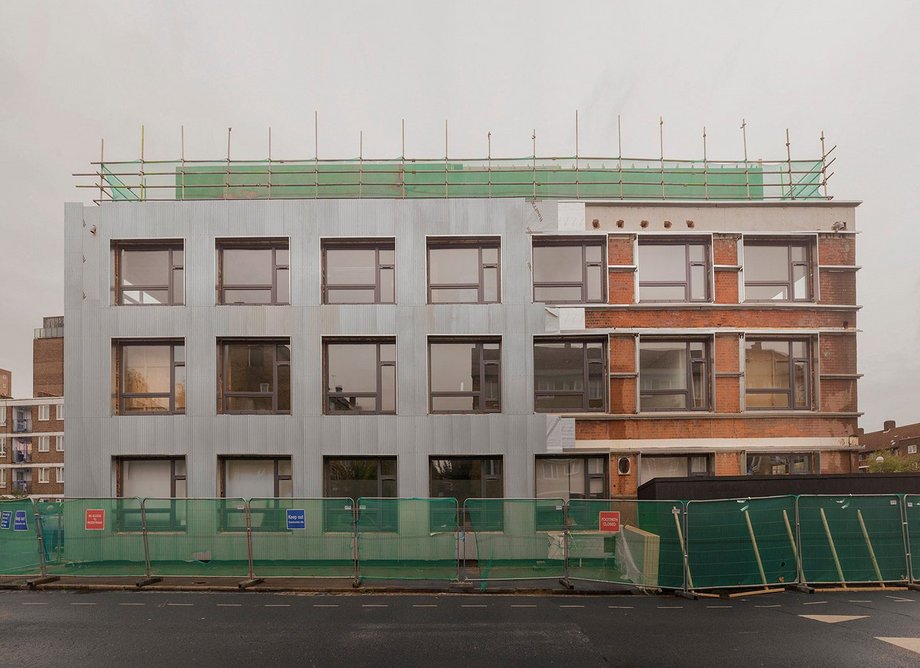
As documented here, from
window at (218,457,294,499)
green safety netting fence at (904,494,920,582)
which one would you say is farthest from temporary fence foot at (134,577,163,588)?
green safety netting fence at (904,494,920,582)

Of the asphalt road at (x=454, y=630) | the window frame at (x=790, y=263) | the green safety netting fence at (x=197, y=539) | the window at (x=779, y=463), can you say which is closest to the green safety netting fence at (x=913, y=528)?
the asphalt road at (x=454, y=630)

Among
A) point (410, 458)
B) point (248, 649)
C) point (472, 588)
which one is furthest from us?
point (410, 458)

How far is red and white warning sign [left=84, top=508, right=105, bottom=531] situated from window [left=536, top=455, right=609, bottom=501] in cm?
1189

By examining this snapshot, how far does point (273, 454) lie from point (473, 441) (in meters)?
6.00

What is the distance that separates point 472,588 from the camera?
575 inches

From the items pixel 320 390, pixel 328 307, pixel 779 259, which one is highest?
pixel 779 259

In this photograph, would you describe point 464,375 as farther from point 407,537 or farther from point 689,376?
point 689,376

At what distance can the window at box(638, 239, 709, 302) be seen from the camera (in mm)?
19734

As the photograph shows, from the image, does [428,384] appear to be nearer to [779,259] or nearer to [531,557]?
[531,557]

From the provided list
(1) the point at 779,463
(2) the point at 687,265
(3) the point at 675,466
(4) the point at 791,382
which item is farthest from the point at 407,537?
(4) the point at 791,382

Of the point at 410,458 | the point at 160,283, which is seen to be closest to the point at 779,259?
the point at 410,458

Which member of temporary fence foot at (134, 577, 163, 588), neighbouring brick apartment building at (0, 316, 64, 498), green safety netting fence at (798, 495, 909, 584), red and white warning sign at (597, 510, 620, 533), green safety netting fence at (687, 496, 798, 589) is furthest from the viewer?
neighbouring brick apartment building at (0, 316, 64, 498)

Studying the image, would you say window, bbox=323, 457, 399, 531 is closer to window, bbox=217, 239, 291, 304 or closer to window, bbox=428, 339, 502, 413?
window, bbox=428, 339, 502, 413

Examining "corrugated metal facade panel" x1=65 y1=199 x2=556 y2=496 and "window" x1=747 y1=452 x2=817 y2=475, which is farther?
"window" x1=747 y1=452 x2=817 y2=475
